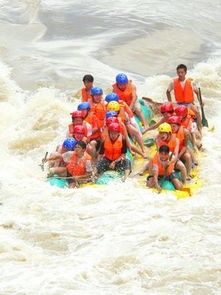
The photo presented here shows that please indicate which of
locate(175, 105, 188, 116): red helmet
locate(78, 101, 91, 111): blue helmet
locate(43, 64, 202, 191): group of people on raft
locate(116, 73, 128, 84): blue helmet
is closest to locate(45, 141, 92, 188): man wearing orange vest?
locate(43, 64, 202, 191): group of people on raft

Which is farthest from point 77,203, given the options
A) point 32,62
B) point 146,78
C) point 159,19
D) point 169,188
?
point 159,19

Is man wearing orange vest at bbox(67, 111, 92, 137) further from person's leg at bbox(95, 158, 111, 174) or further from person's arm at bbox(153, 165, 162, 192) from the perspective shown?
person's arm at bbox(153, 165, 162, 192)

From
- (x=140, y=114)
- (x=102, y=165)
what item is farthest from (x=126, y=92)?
(x=102, y=165)

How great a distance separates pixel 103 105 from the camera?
10.2 meters

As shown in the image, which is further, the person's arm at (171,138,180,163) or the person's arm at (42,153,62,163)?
the person's arm at (42,153,62,163)

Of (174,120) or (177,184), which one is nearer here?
(177,184)

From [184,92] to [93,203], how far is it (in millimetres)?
3496

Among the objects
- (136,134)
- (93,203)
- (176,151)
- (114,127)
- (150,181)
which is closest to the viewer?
(93,203)

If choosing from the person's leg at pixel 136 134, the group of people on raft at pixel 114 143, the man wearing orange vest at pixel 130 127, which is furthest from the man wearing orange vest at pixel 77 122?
the person's leg at pixel 136 134

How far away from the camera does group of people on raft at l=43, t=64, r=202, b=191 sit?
8.91 meters

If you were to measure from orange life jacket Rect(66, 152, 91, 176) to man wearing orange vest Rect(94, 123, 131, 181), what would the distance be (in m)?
0.26

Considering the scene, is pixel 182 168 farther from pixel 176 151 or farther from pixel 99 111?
pixel 99 111

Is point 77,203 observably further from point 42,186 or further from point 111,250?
point 111,250

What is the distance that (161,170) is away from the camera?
8.82 metres
